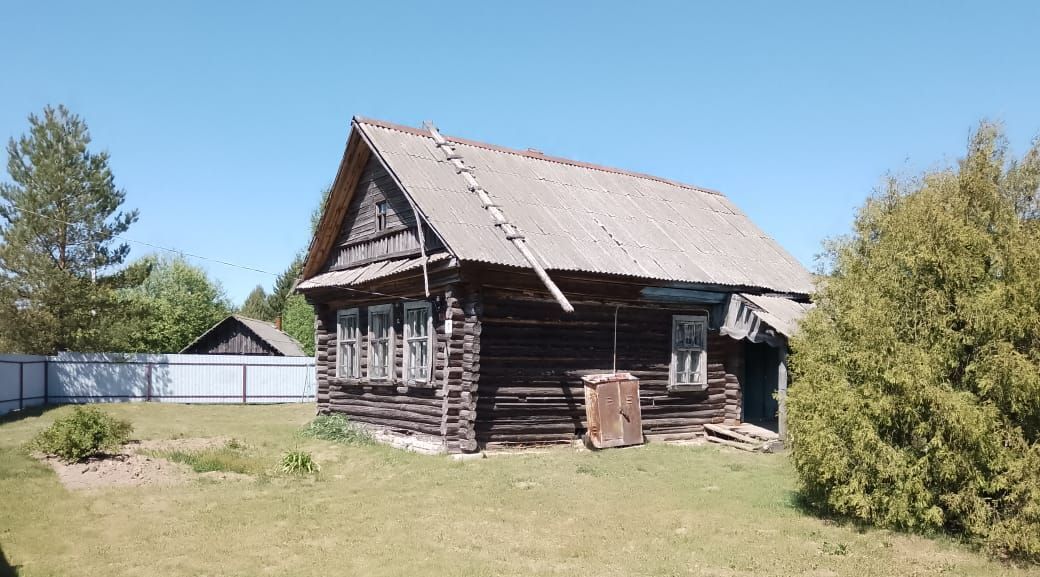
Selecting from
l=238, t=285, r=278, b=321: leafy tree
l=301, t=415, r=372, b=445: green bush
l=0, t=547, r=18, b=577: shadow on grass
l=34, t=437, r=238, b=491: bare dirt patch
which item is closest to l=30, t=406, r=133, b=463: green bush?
l=34, t=437, r=238, b=491: bare dirt patch

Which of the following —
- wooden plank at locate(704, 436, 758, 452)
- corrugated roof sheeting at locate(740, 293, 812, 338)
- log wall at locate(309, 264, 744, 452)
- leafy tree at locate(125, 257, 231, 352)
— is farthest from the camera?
leafy tree at locate(125, 257, 231, 352)

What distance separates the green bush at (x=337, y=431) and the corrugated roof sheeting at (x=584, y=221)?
5.50 metres

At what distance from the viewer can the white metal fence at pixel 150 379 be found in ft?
79.5

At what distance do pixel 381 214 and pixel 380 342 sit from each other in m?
2.95

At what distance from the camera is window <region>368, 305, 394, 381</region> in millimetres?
16875

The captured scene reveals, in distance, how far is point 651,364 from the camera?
16781 mm

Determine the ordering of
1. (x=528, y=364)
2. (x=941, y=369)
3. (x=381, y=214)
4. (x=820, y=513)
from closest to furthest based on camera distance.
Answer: (x=941, y=369)
(x=820, y=513)
(x=528, y=364)
(x=381, y=214)

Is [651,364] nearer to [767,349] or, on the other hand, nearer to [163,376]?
[767,349]

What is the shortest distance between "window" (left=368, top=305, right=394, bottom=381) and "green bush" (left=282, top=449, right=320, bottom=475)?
133 inches

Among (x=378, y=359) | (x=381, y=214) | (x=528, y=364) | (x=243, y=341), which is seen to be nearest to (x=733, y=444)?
(x=528, y=364)

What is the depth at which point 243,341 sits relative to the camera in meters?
37.4

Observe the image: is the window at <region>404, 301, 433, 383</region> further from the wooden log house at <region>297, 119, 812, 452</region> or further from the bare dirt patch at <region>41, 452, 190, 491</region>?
the bare dirt patch at <region>41, 452, 190, 491</region>

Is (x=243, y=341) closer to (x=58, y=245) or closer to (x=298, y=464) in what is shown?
(x=58, y=245)

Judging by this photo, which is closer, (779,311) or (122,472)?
(122,472)
